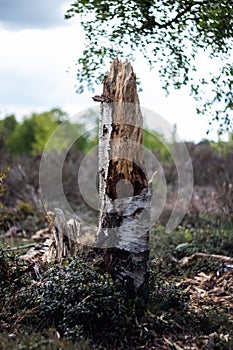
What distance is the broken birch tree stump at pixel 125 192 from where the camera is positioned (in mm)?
4168

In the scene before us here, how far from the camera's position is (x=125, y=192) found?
4.29 meters

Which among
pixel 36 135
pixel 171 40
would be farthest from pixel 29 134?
pixel 171 40

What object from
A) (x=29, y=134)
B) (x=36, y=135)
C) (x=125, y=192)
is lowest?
(x=125, y=192)

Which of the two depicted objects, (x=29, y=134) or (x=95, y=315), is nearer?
(x=95, y=315)

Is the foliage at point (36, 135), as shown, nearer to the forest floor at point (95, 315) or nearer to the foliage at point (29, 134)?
the foliage at point (29, 134)

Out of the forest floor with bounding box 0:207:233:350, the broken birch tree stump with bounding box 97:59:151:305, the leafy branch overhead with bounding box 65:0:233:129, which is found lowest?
the forest floor with bounding box 0:207:233:350

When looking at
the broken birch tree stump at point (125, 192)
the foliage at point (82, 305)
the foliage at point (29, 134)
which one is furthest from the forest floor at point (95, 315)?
the foliage at point (29, 134)

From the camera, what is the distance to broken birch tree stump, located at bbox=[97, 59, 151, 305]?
13.7ft

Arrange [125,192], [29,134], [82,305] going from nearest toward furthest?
[82,305]
[125,192]
[29,134]

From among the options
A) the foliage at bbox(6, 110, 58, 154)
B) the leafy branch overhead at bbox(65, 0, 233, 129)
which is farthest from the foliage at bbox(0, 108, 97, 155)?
the leafy branch overhead at bbox(65, 0, 233, 129)

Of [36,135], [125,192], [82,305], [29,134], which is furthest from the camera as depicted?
[29,134]

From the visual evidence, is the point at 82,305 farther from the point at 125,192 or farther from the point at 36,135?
the point at 36,135

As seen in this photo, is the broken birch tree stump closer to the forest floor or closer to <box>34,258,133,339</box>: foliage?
the forest floor

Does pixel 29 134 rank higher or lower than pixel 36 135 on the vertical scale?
higher
